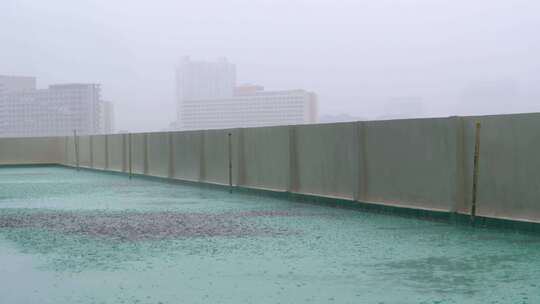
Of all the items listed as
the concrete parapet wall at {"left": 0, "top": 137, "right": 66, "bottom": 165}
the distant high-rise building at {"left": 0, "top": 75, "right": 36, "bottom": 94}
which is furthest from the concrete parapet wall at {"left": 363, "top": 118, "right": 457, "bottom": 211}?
the distant high-rise building at {"left": 0, "top": 75, "right": 36, "bottom": 94}

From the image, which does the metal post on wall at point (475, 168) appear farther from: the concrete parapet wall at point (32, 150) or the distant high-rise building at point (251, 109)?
the distant high-rise building at point (251, 109)

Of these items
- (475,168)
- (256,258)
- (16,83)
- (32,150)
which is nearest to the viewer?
(256,258)

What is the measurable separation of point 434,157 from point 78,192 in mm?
10789

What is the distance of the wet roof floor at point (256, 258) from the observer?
625 centimetres

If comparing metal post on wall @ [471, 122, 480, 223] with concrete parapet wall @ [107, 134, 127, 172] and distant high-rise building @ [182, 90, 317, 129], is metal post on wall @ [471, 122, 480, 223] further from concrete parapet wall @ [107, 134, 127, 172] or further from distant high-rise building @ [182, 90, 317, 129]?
distant high-rise building @ [182, 90, 317, 129]

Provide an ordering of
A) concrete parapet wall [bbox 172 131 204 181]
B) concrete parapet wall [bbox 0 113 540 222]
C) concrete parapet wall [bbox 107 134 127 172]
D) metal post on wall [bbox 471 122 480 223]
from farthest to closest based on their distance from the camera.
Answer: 1. concrete parapet wall [bbox 107 134 127 172]
2. concrete parapet wall [bbox 172 131 204 181]
3. metal post on wall [bbox 471 122 480 223]
4. concrete parapet wall [bbox 0 113 540 222]

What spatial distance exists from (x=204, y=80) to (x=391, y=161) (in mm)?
59609

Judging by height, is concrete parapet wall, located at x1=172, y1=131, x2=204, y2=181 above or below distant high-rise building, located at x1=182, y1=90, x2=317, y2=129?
below

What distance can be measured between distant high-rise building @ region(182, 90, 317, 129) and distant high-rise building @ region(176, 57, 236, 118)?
10.0 metres

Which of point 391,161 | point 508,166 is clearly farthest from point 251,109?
point 508,166

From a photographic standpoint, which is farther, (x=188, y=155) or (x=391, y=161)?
(x=188, y=155)

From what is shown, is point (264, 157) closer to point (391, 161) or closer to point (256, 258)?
point (391, 161)

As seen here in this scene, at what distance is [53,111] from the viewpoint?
2933 inches

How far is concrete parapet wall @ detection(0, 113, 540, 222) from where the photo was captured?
10547mm
